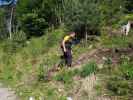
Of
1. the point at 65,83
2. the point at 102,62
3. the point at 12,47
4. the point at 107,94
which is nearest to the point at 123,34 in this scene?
the point at 102,62

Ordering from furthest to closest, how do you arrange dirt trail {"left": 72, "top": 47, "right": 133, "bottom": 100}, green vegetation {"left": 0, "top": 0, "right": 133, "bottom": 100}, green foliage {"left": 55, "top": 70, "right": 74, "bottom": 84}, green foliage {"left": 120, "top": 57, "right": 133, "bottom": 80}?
green foliage {"left": 55, "top": 70, "right": 74, "bottom": 84}, green vegetation {"left": 0, "top": 0, "right": 133, "bottom": 100}, green foliage {"left": 120, "top": 57, "right": 133, "bottom": 80}, dirt trail {"left": 72, "top": 47, "right": 133, "bottom": 100}

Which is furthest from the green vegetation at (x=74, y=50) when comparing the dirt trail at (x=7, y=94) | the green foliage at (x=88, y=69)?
the dirt trail at (x=7, y=94)

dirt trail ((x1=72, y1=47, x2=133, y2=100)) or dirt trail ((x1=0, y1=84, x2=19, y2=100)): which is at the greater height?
dirt trail ((x1=72, y1=47, x2=133, y2=100))

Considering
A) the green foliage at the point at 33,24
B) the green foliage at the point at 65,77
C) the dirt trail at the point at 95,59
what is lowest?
the green foliage at the point at 33,24

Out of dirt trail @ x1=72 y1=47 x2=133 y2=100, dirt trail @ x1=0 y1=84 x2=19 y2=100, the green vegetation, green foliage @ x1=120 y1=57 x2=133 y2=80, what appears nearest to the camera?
dirt trail @ x1=72 y1=47 x2=133 y2=100

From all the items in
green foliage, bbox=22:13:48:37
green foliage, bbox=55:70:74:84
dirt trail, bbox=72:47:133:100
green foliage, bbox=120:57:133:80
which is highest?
green foliage, bbox=120:57:133:80

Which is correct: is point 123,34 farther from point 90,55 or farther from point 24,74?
point 24,74

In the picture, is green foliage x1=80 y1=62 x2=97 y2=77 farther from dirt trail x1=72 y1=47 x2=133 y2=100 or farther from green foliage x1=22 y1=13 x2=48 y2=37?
green foliage x1=22 y1=13 x2=48 y2=37

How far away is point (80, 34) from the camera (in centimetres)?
1986

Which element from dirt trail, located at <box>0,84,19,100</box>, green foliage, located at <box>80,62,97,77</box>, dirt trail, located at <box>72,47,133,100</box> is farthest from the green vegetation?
dirt trail, located at <box>0,84,19,100</box>

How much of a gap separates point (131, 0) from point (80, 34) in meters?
4.38

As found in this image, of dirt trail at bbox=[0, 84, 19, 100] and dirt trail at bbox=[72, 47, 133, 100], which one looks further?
dirt trail at bbox=[0, 84, 19, 100]

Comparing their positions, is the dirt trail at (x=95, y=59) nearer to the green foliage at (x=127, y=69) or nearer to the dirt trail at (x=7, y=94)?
the green foliage at (x=127, y=69)

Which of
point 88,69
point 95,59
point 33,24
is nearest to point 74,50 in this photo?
point 95,59
